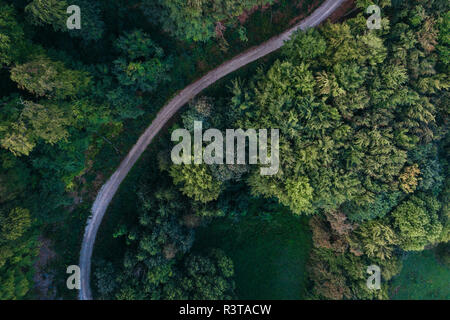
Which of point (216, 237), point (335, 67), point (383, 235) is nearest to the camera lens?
point (335, 67)

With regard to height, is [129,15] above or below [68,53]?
above

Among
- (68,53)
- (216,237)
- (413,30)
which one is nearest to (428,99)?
(413,30)

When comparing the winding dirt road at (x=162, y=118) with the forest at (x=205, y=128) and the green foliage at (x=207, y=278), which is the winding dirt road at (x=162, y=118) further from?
the green foliage at (x=207, y=278)

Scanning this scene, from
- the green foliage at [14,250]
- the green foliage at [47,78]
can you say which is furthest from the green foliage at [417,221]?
the green foliage at [14,250]

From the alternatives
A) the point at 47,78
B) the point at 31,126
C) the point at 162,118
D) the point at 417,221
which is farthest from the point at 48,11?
the point at 417,221
